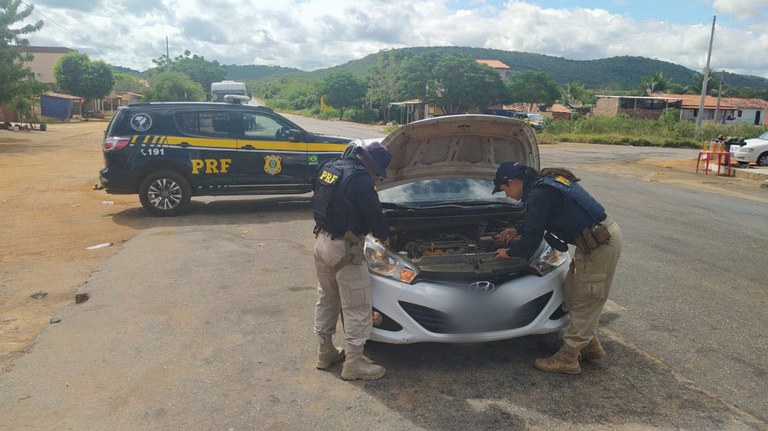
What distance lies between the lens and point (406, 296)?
387cm

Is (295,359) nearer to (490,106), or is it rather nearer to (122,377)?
(122,377)

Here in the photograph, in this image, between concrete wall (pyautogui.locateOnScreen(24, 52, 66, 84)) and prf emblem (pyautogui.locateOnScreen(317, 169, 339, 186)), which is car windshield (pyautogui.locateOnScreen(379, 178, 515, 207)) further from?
concrete wall (pyautogui.locateOnScreen(24, 52, 66, 84))

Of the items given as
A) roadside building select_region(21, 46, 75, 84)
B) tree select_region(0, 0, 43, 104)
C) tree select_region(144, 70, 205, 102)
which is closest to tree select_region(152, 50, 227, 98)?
roadside building select_region(21, 46, 75, 84)

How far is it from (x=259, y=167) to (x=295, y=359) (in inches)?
240

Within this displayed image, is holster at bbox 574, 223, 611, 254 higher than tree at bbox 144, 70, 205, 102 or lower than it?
lower

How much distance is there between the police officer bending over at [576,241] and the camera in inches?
152

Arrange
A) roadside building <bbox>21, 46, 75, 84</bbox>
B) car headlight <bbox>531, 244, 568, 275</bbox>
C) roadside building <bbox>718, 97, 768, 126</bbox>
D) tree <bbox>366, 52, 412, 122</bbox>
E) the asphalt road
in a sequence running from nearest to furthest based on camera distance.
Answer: the asphalt road < car headlight <bbox>531, 244, 568, 275</bbox> < tree <bbox>366, 52, 412, 122</bbox> < roadside building <bbox>718, 97, 768, 126</bbox> < roadside building <bbox>21, 46, 75, 84</bbox>

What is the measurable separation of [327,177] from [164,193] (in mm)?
6744

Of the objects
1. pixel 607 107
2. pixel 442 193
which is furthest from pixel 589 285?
pixel 607 107

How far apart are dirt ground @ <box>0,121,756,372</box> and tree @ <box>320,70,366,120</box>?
63555 mm

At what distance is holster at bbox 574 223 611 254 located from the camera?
3838mm

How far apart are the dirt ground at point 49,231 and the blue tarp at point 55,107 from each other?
32.5m

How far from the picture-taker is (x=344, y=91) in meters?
80.9

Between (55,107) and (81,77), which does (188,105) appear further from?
(81,77)
